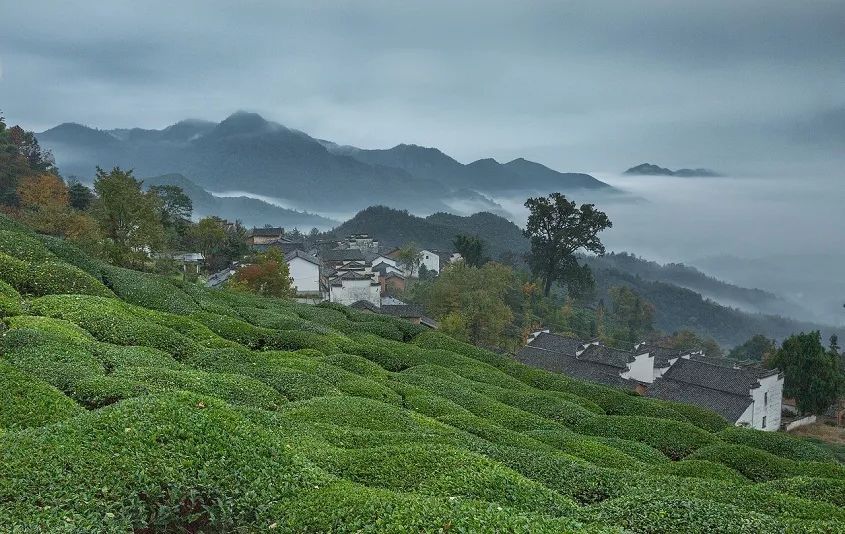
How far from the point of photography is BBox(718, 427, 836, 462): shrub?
55.6 feet

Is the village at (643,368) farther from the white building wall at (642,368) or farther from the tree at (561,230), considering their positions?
the tree at (561,230)

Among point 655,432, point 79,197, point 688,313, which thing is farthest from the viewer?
point 688,313

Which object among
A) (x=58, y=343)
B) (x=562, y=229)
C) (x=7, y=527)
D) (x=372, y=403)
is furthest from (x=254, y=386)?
(x=562, y=229)

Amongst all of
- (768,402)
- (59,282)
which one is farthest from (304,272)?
(59,282)

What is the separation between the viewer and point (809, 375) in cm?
4206

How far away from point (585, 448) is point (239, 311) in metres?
16.7

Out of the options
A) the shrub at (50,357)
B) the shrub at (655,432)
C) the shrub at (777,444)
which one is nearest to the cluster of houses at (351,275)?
the shrub at (655,432)

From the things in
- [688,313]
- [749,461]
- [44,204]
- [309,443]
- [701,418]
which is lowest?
[688,313]

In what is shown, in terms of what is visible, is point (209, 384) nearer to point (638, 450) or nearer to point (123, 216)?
point (638, 450)

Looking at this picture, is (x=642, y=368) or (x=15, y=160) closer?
(x=642, y=368)

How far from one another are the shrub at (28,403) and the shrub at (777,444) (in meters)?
16.2

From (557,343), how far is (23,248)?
3329 cm

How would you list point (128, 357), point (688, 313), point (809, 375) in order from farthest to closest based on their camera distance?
point (688, 313) < point (809, 375) < point (128, 357)

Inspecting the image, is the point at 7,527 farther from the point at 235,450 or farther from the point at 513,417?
the point at 513,417
